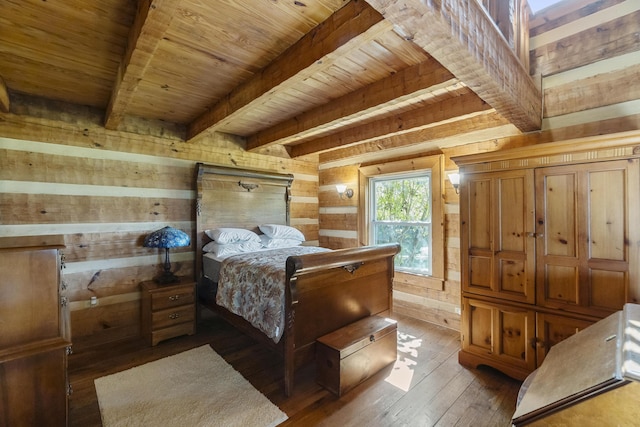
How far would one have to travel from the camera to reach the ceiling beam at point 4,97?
93.6 inches

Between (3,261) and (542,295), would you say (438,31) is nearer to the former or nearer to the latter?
(542,295)

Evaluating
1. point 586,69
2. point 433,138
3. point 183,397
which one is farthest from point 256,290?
point 586,69

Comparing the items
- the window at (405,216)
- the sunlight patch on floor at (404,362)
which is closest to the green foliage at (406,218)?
the window at (405,216)

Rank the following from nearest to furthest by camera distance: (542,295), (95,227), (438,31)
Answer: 1. (438,31)
2. (542,295)
3. (95,227)

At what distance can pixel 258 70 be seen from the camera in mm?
2275

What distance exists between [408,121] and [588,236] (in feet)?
6.24

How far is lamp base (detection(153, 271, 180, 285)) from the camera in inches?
129

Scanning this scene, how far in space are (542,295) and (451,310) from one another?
138 centimetres

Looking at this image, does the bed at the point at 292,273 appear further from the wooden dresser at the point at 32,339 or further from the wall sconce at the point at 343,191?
the wooden dresser at the point at 32,339

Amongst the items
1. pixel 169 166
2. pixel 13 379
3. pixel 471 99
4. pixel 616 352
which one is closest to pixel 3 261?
pixel 13 379

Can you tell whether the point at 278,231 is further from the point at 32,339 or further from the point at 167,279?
the point at 32,339

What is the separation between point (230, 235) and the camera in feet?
12.0

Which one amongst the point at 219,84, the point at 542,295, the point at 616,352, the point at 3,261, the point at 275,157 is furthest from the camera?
the point at 275,157

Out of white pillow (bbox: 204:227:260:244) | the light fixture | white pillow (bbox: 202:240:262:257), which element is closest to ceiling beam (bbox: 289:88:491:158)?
white pillow (bbox: 204:227:260:244)
